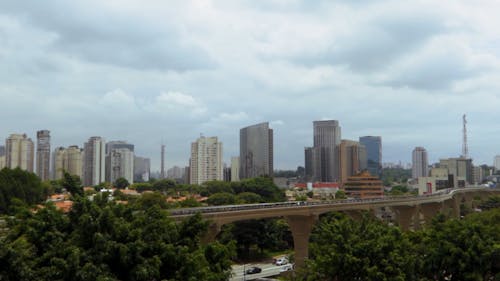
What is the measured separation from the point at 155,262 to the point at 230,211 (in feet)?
88.3

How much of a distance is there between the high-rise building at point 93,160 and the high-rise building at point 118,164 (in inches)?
789

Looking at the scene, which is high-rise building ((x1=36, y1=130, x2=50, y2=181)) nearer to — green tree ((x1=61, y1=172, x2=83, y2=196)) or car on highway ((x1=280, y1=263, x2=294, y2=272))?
car on highway ((x1=280, y1=263, x2=294, y2=272))

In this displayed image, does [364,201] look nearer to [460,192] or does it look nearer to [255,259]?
[255,259]

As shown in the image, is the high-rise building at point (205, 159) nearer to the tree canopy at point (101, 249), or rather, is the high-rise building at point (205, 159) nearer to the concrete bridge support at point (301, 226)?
the concrete bridge support at point (301, 226)

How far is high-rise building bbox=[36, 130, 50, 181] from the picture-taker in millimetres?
155000

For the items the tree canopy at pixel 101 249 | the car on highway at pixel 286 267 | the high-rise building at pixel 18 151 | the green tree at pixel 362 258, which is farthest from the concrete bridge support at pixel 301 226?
the high-rise building at pixel 18 151

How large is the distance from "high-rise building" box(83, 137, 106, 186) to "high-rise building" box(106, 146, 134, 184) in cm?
2003

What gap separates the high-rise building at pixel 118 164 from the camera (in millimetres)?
177125

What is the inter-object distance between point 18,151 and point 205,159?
216 ft

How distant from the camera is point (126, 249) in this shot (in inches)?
653

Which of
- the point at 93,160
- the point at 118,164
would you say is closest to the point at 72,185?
the point at 93,160

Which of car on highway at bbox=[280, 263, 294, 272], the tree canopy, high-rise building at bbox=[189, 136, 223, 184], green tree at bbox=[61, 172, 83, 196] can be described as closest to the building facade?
high-rise building at bbox=[189, 136, 223, 184]

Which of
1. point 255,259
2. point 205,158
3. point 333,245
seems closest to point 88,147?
point 205,158

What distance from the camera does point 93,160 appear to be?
153625 millimetres
